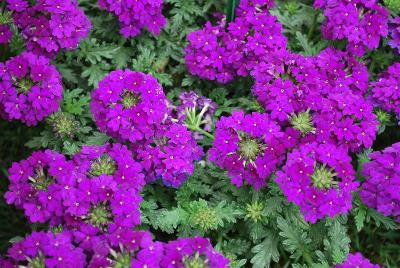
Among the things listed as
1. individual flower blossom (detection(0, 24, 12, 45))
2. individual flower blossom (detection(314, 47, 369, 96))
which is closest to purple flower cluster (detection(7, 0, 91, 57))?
individual flower blossom (detection(0, 24, 12, 45))

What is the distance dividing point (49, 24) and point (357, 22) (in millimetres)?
2479

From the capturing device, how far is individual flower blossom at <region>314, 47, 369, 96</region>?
170 inches

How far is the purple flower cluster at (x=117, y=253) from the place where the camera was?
10.0 feet

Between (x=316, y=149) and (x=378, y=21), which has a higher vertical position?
(x=378, y=21)

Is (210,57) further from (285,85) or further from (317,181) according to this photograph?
(317,181)

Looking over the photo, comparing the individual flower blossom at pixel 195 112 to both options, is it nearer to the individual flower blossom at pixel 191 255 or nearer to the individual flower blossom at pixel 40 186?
the individual flower blossom at pixel 40 186

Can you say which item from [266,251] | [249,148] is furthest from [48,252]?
[266,251]

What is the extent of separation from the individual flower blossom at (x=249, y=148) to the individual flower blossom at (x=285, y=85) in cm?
27

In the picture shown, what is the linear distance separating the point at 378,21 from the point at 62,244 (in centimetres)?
309

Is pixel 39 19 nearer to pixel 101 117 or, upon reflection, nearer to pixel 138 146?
pixel 101 117

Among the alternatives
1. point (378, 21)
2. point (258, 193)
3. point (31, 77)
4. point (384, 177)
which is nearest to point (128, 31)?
point (31, 77)

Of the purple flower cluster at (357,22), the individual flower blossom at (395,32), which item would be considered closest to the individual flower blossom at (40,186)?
the purple flower cluster at (357,22)

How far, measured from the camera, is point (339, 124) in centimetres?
399

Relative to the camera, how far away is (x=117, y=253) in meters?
3.12
